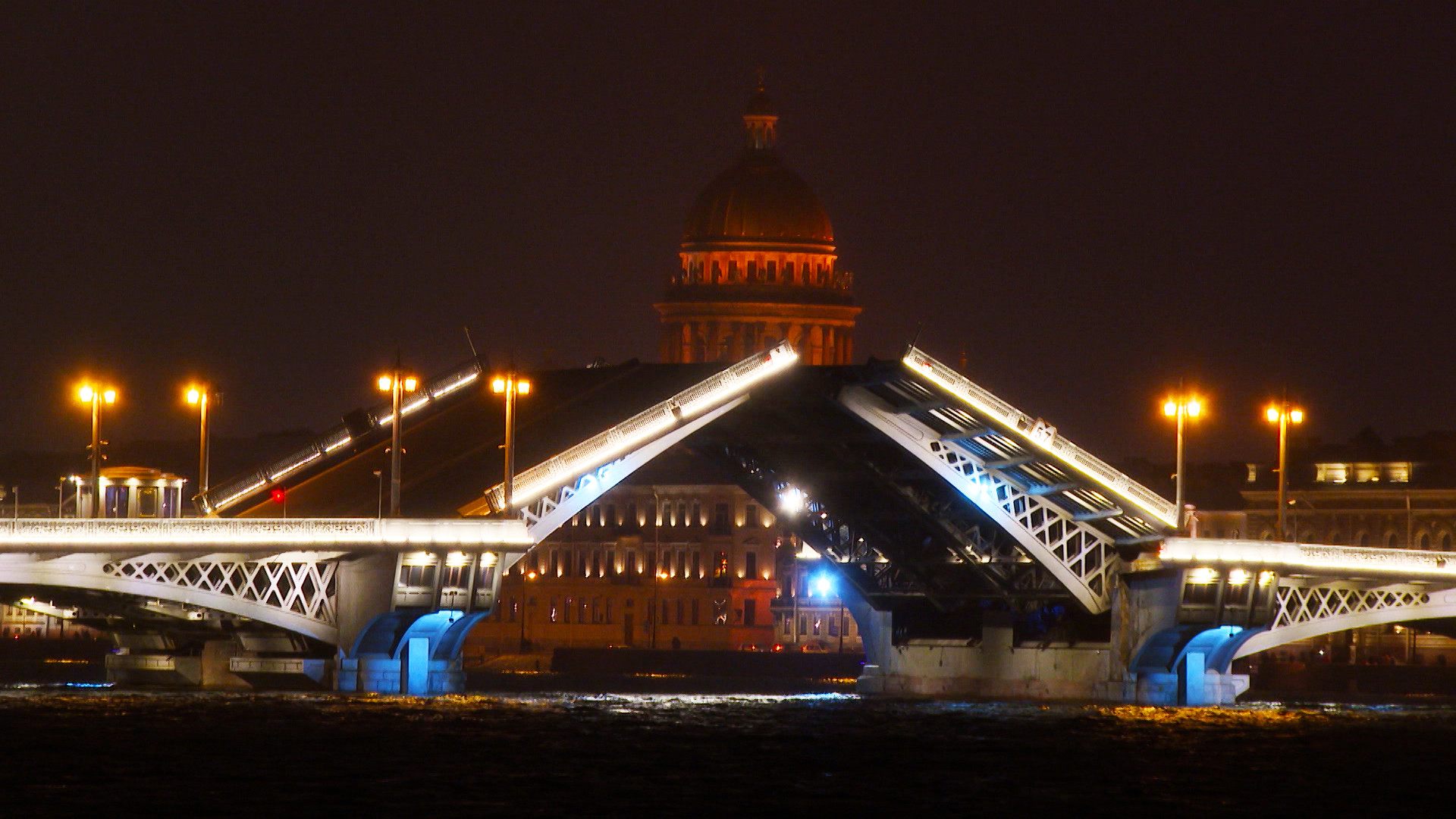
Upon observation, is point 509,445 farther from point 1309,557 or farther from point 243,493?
point 1309,557

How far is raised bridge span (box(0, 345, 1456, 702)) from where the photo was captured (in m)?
103

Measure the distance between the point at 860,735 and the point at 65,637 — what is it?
109960 mm

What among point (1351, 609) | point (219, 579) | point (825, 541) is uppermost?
point (825, 541)

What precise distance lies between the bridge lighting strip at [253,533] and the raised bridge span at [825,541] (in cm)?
9

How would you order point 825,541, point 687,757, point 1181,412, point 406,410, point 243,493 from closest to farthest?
1. point 687,757
2. point 1181,412
3. point 243,493
4. point 825,541
5. point 406,410

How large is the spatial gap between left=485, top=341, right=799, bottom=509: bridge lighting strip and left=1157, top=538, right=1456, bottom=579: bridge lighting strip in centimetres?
1362

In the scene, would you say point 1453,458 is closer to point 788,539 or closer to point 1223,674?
point 788,539

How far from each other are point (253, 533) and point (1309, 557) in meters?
33.9

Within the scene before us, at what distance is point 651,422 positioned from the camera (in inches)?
4291

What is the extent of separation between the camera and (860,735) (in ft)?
320

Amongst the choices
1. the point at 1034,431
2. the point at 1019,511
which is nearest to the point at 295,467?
the point at 1019,511

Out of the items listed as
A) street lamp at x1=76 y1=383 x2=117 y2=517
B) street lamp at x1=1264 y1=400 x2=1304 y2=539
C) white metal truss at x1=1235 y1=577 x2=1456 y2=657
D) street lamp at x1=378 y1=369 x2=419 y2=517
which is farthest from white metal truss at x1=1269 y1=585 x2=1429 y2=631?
street lamp at x1=76 y1=383 x2=117 y2=517

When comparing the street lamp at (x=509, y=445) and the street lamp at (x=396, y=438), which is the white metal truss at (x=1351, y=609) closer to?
the street lamp at (x=509, y=445)

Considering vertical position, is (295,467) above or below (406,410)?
below
